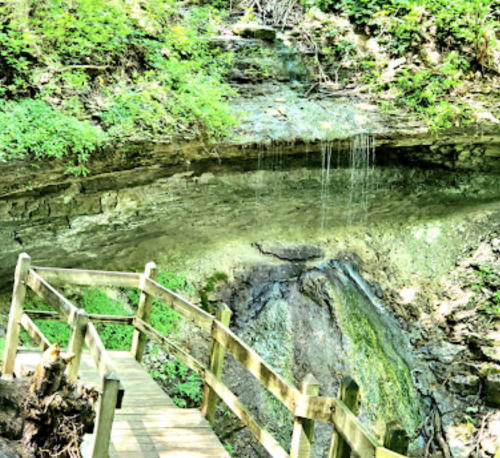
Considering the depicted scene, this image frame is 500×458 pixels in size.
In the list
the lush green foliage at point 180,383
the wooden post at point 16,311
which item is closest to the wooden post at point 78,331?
the wooden post at point 16,311

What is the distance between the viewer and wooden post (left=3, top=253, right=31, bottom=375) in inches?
203

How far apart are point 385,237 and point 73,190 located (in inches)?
234

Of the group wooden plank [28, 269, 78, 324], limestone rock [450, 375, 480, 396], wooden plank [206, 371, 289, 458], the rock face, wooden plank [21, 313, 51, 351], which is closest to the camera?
wooden plank [206, 371, 289, 458]

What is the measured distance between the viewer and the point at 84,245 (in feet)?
27.5

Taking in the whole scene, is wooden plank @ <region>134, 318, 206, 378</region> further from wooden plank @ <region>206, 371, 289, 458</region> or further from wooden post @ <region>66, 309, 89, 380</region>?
wooden post @ <region>66, 309, 89, 380</region>

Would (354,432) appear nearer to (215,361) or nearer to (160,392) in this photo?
(215,361)

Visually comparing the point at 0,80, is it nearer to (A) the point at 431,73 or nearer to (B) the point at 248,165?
(B) the point at 248,165

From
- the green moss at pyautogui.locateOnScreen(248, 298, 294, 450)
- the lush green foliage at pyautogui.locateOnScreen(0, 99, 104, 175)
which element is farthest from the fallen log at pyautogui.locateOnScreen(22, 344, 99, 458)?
the green moss at pyautogui.locateOnScreen(248, 298, 294, 450)

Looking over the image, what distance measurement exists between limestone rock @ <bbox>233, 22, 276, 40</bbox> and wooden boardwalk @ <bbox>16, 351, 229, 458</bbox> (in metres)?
7.61

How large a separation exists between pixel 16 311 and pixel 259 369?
113 inches

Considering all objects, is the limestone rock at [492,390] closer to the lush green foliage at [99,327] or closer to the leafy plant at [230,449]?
the leafy plant at [230,449]

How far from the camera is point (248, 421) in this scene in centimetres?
375

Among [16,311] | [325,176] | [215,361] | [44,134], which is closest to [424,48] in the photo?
[325,176]

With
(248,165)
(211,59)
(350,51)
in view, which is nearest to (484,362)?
(248,165)
